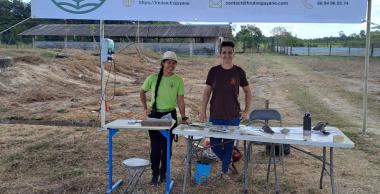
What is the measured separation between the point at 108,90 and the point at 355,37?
51.7 m

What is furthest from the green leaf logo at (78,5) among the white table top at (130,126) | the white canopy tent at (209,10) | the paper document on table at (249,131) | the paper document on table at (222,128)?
the paper document on table at (249,131)

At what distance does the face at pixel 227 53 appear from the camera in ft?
15.7

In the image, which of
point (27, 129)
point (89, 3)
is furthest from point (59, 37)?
point (89, 3)

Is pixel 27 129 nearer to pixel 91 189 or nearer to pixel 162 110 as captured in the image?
pixel 91 189

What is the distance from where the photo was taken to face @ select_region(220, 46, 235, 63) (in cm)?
479

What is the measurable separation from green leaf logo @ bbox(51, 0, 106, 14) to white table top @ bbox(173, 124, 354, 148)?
7.51 ft

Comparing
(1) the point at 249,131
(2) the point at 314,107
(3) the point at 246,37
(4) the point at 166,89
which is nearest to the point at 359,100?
(2) the point at 314,107

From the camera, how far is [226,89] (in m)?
4.91

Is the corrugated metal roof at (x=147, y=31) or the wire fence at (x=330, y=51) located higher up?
the corrugated metal roof at (x=147, y=31)

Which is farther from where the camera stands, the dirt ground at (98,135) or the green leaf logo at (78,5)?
the green leaf logo at (78,5)

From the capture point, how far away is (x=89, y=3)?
5715 mm

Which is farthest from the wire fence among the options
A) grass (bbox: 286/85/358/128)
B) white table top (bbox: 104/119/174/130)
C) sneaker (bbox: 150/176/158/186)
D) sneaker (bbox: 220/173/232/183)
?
white table top (bbox: 104/119/174/130)

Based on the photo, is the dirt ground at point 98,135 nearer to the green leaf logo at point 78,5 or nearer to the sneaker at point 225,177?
the sneaker at point 225,177

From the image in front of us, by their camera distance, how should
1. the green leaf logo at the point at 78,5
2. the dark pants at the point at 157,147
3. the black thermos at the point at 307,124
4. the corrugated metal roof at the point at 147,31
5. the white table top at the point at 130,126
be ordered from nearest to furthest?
the black thermos at the point at 307,124 → the white table top at the point at 130,126 → the dark pants at the point at 157,147 → the green leaf logo at the point at 78,5 → the corrugated metal roof at the point at 147,31
